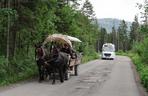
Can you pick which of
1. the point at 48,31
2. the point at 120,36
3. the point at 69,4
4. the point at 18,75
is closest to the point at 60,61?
the point at 18,75

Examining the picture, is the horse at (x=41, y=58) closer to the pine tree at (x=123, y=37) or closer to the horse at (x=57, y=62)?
the horse at (x=57, y=62)

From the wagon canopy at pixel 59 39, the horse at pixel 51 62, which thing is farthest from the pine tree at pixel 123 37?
the horse at pixel 51 62

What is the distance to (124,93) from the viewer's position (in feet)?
61.8

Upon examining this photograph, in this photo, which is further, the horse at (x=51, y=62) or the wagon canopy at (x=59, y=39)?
the wagon canopy at (x=59, y=39)

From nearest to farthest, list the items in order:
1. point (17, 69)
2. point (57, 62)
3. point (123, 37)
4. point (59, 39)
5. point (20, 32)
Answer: point (57, 62)
point (17, 69)
point (59, 39)
point (20, 32)
point (123, 37)

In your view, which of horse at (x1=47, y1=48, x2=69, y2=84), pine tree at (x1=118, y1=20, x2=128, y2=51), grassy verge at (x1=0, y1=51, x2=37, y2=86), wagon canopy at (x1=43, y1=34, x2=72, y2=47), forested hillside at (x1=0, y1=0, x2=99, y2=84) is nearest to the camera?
grassy verge at (x1=0, y1=51, x2=37, y2=86)

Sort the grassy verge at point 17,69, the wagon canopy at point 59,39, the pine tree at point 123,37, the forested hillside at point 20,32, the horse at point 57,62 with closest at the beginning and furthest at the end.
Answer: the grassy verge at point 17,69 → the horse at point 57,62 → the forested hillside at point 20,32 → the wagon canopy at point 59,39 → the pine tree at point 123,37

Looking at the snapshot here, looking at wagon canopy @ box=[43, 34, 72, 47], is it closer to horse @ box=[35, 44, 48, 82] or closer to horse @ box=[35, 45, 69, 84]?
horse @ box=[35, 45, 69, 84]

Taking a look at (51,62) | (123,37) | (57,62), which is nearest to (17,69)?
(51,62)

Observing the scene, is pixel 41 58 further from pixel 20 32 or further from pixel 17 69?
pixel 20 32

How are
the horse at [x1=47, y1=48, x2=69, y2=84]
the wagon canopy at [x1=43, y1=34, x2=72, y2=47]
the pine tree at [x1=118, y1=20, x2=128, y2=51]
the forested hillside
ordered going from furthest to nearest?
the pine tree at [x1=118, y1=20, x2=128, y2=51], the wagon canopy at [x1=43, y1=34, x2=72, y2=47], the forested hillside, the horse at [x1=47, y1=48, x2=69, y2=84]

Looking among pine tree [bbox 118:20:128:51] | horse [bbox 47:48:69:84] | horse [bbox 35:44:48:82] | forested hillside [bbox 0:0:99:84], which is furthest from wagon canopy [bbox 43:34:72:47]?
pine tree [bbox 118:20:128:51]

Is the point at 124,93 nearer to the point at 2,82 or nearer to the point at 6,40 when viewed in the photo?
the point at 2,82

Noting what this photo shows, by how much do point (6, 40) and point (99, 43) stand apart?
125m
